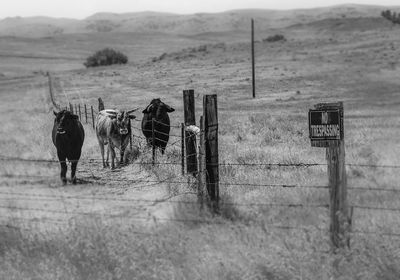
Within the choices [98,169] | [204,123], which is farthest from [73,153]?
[204,123]

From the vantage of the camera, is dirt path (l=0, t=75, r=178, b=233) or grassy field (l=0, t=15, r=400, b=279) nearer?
grassy field (l=0, t=15, r=400, b=279)

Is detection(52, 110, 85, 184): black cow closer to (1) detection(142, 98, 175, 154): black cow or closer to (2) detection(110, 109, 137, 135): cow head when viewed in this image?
(2) detection(110, 109, 137, 135): cow head

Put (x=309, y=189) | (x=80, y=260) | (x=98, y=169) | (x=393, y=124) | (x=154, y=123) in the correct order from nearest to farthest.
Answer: (x=80, y=260), (x=309, y=189), (x=98, y=169), (x=154, y=123), (x=393, y=124)

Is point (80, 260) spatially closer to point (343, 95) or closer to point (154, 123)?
point (154, 123)

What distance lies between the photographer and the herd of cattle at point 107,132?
13.4 m

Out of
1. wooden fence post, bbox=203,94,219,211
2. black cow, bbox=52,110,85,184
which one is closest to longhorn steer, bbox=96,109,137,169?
black cow, bbox=52,110,85,184

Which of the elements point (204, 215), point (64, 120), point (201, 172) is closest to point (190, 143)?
point (64, 120)

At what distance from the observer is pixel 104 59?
10100 cm

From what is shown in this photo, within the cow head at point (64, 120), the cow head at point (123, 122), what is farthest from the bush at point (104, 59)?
the cow head at point (64, 120)

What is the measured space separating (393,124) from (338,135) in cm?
1658

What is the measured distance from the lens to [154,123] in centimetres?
1625

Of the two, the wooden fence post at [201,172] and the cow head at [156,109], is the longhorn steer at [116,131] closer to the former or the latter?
the cow head at [156,109]

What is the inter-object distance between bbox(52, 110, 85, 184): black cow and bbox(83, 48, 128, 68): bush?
88123 millimetres

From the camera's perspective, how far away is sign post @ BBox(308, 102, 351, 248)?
656 cm
